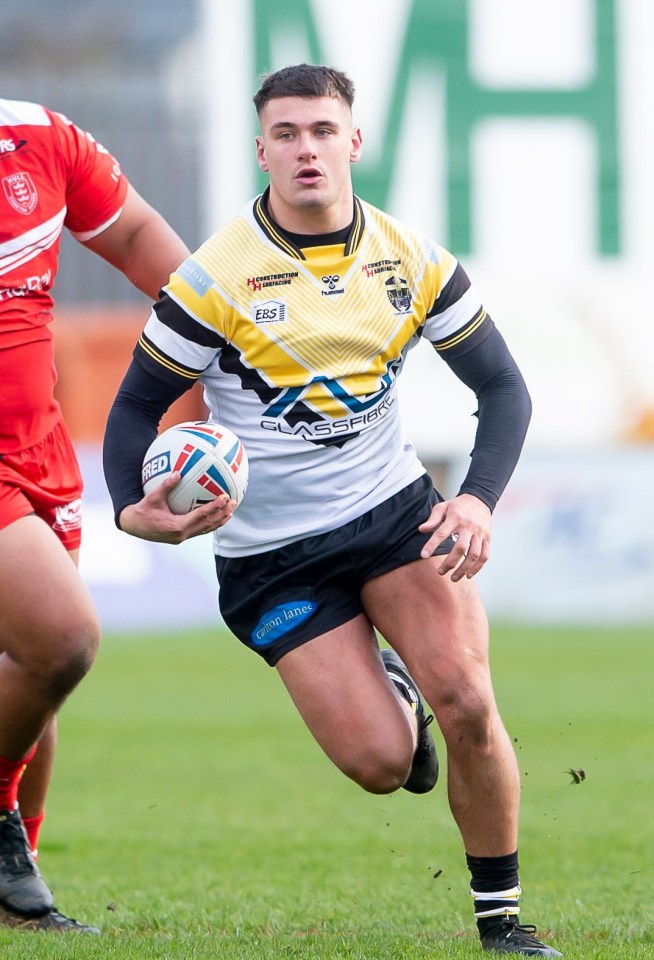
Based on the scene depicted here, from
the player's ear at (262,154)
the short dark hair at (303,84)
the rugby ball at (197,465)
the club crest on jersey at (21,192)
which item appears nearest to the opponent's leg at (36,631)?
the rugby ball at (197,465)

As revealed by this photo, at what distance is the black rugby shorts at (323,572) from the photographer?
5000mm

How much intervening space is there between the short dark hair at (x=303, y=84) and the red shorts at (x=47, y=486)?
52.8 inches

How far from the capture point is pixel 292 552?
5074 mm

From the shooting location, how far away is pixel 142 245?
5629 mm

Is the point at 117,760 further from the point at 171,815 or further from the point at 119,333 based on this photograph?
the point at 119,333

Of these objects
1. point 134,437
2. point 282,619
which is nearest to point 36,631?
point 134,437

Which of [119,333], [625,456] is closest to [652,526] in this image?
[625,456]

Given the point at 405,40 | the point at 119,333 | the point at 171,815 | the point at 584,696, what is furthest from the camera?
the point at 405,40

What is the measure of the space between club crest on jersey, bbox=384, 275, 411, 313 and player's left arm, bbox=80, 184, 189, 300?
953 mm

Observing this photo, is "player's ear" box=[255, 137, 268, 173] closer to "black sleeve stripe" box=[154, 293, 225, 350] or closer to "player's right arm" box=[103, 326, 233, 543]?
"black sleeve stripe" box=[154, 293, 225, 350]

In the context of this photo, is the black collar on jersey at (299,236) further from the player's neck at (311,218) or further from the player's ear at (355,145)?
the player's ear at (355,145)

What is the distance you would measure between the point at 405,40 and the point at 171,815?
51.1ft

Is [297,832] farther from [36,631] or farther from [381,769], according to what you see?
[36,631]

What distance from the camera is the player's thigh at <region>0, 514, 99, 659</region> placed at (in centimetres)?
487
